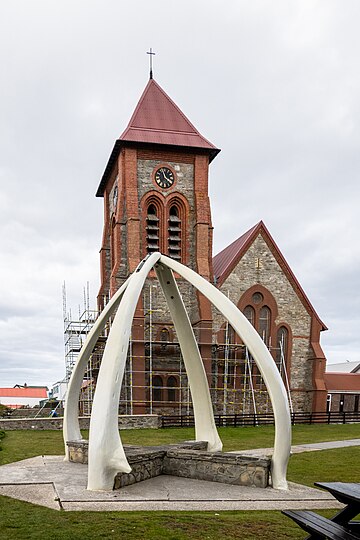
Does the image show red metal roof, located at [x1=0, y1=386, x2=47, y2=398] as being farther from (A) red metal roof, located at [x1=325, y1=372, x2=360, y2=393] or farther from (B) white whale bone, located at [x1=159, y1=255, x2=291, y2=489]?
(B) white whale bone, located at [x1=159, y1=255, x2=291, y2=489]

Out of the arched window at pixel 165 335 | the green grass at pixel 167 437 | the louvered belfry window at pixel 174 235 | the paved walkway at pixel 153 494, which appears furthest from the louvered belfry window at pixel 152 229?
the paved walkway at pixel 153 494

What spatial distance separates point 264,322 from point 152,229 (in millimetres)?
9458

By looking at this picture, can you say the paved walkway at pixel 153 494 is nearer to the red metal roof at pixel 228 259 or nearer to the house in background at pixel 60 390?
the red metal roof at pixel 228 259

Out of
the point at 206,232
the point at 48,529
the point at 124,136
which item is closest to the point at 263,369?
the point at 48,529

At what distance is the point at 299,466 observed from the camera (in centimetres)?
1363

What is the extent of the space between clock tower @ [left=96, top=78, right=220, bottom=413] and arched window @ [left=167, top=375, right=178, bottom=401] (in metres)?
1.37

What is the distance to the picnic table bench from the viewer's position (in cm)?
492

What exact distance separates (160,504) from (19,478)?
147 inches

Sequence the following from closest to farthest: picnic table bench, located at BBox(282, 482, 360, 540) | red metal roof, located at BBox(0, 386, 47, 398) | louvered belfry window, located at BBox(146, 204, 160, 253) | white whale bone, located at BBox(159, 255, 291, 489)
A: picnic table bench, located at BBox(282, 482, 360, 540) < white whale bone, located at BBox(159, 255, 291, 489) < louvered belfry window, located at BBox(146, 204, 160, 253) < red metal roof, located at BBox(0, 386, 47, 398)

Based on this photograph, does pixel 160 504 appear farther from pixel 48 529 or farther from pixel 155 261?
pixel 155 261

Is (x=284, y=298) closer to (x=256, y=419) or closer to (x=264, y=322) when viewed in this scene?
(x=264, y=322)

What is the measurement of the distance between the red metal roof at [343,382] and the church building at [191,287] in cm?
617

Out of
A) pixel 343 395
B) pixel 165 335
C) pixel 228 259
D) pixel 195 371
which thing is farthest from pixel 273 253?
pixel 195 371

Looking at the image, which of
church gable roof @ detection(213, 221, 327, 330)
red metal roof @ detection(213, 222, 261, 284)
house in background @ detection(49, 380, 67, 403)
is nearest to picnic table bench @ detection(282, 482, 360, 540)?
red metal roof @ detection(213, 222, 261, 284)
